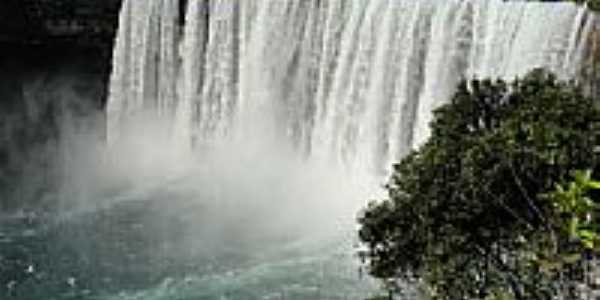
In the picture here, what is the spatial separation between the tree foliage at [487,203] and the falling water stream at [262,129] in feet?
26.8

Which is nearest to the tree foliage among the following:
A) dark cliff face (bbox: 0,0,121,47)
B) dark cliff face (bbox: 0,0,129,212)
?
dark cliff face (bbox: 0,0,129,212)

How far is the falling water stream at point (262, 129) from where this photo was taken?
2577 centimetres

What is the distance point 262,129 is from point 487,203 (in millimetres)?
18915

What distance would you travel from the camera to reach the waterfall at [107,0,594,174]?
26.1 meters

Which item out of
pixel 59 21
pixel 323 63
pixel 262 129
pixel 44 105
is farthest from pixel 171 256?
pixel 44 105

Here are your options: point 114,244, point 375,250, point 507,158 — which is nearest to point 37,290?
point 114,244

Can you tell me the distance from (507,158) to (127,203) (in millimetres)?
19990

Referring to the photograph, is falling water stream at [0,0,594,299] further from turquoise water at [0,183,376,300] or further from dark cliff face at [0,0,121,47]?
dark cliff face at [0,0,121,47]

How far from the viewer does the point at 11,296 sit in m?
26.1

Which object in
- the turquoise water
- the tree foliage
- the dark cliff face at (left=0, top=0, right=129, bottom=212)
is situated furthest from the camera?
the dark cliff face at (left=0, top=0, right=129, bottom=212)

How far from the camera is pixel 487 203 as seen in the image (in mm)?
14836

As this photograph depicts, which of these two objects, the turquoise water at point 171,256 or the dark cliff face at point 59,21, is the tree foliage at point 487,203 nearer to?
the turquoise water at point 171,256

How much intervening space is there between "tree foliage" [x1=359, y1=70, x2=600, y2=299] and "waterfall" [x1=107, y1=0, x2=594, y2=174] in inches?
387

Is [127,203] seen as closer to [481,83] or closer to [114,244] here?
[114,244]
